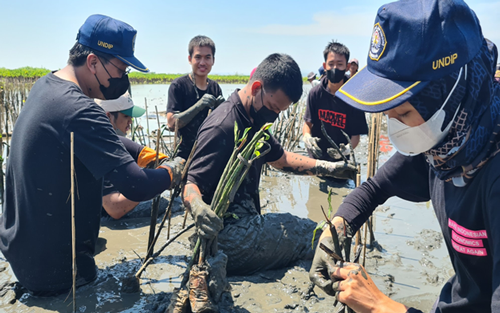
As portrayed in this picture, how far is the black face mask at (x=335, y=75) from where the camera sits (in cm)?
528

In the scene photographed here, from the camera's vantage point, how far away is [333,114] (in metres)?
5.47

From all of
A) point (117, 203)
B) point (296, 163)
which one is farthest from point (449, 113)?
point (117, 203)

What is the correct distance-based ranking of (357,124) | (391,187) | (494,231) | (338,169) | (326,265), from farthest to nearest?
1. (357,124)
2. (338,169)
3. (391,187)
4. (326,265)
5. (494,231)

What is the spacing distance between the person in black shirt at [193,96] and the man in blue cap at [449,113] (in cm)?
306

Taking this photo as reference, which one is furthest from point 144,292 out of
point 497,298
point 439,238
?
point 439,238

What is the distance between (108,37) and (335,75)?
3.59 metres

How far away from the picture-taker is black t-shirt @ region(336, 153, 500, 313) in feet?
3.84

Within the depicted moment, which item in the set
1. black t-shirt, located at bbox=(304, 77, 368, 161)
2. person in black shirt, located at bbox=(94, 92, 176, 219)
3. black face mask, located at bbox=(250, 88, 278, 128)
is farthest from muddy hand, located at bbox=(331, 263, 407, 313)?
black t-shirt, located at bbox=(304, 77, 368, 161)

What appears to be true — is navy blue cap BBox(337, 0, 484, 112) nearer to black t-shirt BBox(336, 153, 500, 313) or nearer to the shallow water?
black t-shirt BBox(336, 153, 500, 313)

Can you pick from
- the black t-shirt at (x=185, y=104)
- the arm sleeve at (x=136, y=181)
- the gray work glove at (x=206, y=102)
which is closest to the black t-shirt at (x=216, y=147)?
the arm sleeve at (x=136, y=181)

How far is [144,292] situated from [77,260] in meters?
0.52

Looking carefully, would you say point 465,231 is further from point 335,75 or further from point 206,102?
point 335,75

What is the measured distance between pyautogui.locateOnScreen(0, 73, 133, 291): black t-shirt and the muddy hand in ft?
4.67

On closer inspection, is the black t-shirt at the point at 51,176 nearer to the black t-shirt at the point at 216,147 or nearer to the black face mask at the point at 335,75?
the black t-shirt at the point at 216,147
